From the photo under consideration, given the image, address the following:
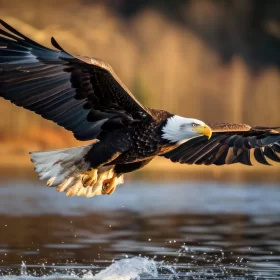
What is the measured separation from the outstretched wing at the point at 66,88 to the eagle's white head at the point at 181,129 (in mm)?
196

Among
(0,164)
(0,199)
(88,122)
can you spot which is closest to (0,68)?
(88,122)

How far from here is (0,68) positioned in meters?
7.45

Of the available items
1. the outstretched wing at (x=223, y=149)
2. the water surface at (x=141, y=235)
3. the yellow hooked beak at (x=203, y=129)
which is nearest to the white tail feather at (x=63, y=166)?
the water surface at (x=141, y=235)

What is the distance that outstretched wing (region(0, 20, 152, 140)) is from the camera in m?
7.37

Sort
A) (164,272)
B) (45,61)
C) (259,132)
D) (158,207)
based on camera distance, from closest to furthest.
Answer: (45,61)
(164,272)
(259,132)
(158,207)

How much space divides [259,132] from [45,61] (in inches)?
93.0

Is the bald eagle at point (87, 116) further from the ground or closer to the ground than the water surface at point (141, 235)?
further from the ground

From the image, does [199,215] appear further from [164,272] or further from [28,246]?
[164,272]

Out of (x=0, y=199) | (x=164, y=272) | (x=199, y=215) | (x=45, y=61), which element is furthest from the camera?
(x=0, y=199)

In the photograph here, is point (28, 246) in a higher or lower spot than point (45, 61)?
lower

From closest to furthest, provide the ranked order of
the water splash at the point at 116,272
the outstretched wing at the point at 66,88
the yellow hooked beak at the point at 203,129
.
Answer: the outstretched wing at the point at 66,88 → the water splash at the point at 116,272 → the yellow hooked beak at the point at 203,129

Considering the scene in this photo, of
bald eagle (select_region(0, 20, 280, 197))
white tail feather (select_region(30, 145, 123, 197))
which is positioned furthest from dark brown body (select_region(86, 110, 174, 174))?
white tail feather (select_region(30, 145, 123, 197))

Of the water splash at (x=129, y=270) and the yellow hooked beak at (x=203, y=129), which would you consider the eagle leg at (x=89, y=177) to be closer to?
the water splash at (x=129, y=270)

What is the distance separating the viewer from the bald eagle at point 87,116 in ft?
24.3
